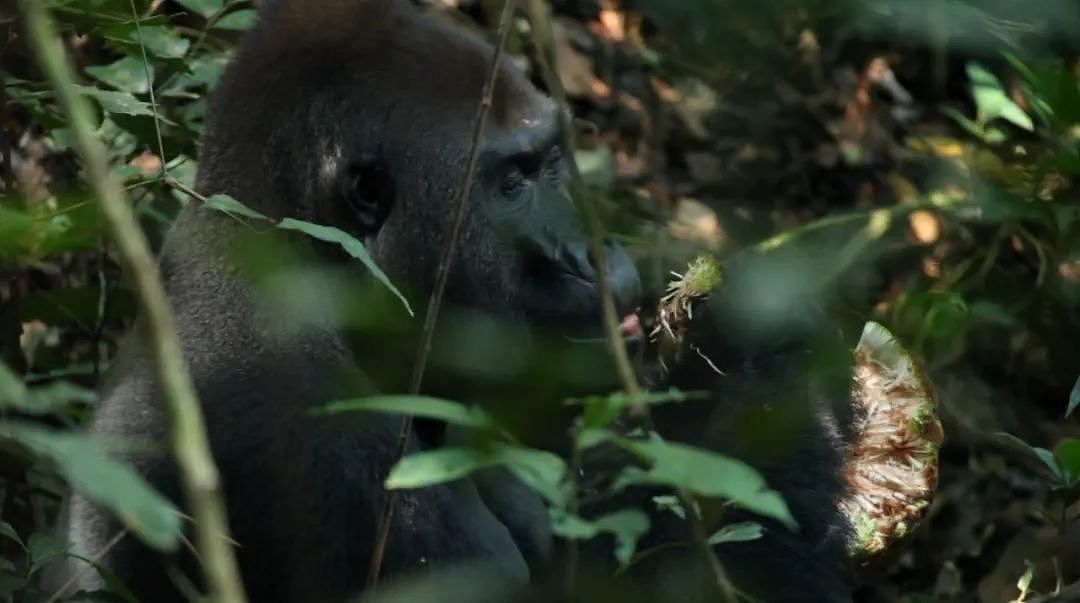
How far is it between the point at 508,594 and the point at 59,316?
8.00 feet

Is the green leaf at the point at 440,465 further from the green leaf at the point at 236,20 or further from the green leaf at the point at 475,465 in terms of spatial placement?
the green leaf at the point at 236,20

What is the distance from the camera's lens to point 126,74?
3.95m

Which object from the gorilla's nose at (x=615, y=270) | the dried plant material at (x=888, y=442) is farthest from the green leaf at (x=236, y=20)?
the dried plant material at (x=888, y=442)

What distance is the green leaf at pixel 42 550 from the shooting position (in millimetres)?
2801

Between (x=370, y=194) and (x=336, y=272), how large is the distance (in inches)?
13.3

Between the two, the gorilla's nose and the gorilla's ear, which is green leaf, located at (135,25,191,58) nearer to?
the gorilla's ear

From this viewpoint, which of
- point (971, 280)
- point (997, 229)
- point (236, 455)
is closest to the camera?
→ point (236, 455)

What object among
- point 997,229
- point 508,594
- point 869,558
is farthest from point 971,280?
point 508,594

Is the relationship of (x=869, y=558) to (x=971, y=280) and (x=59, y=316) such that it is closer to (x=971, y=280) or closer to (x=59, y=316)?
(x=971, y=280)

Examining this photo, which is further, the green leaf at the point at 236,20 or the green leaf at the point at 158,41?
the green leaf at the point at 236,20

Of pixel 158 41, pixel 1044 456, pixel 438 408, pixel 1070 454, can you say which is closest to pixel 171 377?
pixel 438 408

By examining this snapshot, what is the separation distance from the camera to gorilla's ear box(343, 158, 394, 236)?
11.3 ft

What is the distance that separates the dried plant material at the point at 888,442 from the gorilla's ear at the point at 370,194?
43.1 inches

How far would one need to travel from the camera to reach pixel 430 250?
3465 mm
